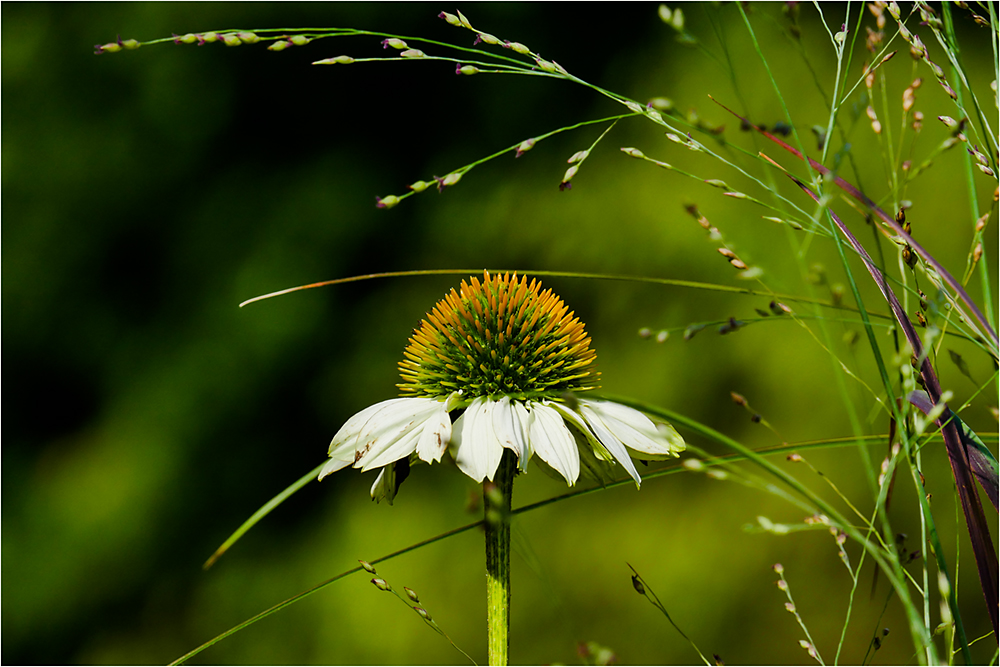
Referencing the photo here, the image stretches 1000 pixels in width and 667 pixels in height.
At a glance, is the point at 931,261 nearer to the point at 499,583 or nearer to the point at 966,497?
the point at 966,497

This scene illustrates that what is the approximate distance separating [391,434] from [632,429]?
0.42 ft

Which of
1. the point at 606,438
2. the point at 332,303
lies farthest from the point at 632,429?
the point at 332,303

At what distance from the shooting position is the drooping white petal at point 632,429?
1.06 ft

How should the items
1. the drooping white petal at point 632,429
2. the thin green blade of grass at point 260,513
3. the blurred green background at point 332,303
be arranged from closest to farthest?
1. the thin green blade of grass at point 260,513
2. the drooping white petal at point 632,429
3. the blurred green background at point 332,303

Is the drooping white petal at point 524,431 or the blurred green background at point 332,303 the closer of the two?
the drooping white petal at point 524,431

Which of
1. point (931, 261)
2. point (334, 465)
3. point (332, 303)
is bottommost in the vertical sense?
→ point (332, 303)

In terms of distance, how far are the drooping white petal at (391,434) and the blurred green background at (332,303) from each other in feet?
1.70

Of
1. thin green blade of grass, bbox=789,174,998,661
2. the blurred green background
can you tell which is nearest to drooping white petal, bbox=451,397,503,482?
thin green blade of grass, bbox=789,174,998,661

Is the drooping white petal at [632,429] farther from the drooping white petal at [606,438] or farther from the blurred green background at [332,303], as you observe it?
the blurred green background at [332,303]

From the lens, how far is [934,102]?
830 mm

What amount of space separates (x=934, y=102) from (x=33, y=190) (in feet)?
4.14

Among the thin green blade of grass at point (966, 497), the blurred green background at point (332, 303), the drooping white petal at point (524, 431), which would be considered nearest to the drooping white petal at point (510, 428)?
the drooping white petal at point (524, 431)

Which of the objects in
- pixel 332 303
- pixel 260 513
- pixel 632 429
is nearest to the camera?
pixel 260 513

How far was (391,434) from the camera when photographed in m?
0.32
